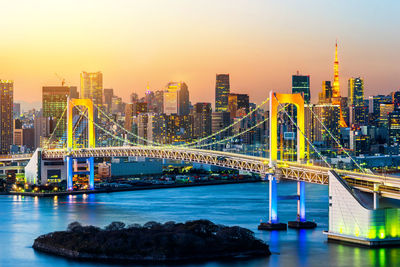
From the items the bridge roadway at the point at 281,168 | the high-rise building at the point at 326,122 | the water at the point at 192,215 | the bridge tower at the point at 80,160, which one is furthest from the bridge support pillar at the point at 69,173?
the high-rise building at the point at 326,122

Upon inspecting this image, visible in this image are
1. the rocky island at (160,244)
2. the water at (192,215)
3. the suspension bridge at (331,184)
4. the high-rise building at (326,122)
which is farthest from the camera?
the high-rise building at (326,122)

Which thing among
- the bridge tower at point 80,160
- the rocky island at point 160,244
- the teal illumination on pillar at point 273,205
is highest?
the bridge tower at point 80,160

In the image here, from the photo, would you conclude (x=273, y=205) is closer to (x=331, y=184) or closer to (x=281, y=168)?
(x=281, y=168)

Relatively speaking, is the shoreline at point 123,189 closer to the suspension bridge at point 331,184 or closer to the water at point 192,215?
the water at point 192,215

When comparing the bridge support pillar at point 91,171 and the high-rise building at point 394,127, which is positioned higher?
the high-rise building at point 394,127

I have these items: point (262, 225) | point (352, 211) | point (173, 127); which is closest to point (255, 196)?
point (262, 225)

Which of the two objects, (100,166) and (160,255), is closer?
(160,255)

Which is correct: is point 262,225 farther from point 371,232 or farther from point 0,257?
point 0,257
